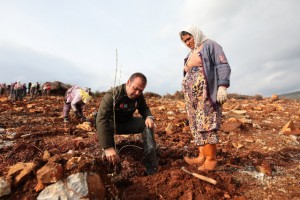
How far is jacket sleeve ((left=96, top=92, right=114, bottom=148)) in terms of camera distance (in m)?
2.86

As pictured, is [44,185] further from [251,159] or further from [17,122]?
[17,122]

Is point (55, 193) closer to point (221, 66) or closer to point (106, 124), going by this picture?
point (106, 124)

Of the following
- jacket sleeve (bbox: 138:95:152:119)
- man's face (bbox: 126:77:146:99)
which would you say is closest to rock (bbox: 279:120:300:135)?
jacket sleeve (bbox: 138:95:152:119)

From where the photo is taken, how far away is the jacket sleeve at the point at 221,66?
2949 millimetres

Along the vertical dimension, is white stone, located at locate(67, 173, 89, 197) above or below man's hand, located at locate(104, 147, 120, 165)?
below

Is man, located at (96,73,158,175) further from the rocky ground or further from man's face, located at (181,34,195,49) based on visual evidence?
man's face, located at (181,34,195,49)

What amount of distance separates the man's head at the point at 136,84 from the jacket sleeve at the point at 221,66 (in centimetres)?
79

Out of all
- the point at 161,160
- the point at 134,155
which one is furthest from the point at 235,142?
the point at 134,155

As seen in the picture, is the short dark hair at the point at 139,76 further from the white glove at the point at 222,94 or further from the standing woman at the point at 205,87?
the white glove at the point at 222,94

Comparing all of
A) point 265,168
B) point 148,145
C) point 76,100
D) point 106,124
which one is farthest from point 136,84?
point 76,100

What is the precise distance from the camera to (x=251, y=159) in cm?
381

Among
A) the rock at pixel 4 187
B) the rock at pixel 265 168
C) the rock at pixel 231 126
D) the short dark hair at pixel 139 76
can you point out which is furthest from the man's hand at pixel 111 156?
the rock at pixel 231 126

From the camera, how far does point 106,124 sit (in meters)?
2.94

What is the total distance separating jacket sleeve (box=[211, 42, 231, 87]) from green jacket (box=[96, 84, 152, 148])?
0.95m
